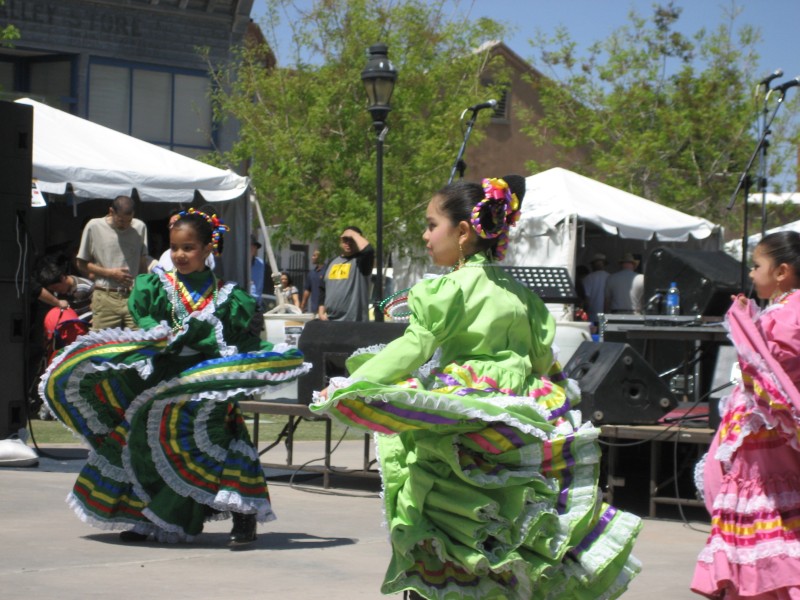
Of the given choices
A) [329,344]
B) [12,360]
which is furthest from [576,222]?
[12,360]

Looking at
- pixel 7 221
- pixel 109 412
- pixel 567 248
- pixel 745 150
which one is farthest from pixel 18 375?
pixel 745 150

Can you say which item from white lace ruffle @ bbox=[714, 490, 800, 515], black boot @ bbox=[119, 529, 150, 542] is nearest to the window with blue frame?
black boot @ bbox=[119, 529, 150, 542]

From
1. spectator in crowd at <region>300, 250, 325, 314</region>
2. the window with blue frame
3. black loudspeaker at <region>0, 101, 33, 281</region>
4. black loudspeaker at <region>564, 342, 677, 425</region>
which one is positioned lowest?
black loudspeaker at <region>564, 342, 677, 425</region>

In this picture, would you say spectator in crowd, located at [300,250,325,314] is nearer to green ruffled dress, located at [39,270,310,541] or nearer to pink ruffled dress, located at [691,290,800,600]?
green ruffled dress, located at [39,270,310,541]

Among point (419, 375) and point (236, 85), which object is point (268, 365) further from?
point (236, 85)

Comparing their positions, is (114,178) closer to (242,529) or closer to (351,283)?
(351,283)

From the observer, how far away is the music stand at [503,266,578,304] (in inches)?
467

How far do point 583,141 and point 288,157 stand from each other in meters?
7.76

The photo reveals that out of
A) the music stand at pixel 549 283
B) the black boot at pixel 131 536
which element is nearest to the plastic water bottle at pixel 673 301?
the music stand at pixel 549 283

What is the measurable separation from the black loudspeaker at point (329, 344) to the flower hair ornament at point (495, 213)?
3986 millimetres

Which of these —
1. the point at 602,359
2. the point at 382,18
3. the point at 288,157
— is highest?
the point at 382,18

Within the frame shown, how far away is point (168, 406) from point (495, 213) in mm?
2496

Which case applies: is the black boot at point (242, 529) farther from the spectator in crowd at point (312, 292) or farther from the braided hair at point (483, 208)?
the spectator in crowd at point (312, 292)

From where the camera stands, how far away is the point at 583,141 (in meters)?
30.0
